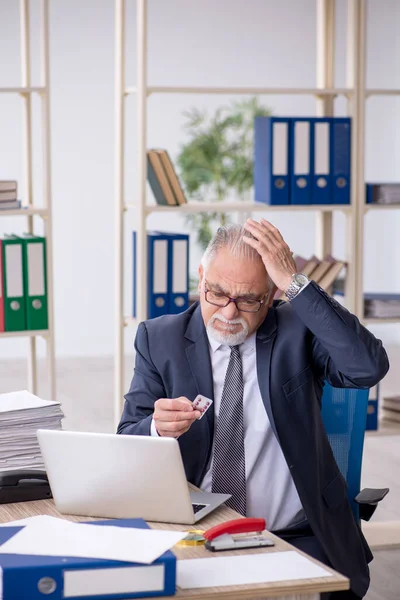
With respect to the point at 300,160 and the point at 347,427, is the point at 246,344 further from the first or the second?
the point at 300,160

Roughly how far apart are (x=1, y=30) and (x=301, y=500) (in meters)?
6.48

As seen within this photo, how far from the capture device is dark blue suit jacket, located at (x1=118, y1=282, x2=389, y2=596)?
2271 millimetres

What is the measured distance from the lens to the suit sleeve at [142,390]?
2.33 meters

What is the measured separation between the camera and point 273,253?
2.28 metres

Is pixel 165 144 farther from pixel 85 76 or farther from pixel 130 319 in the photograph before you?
pixel 130 319

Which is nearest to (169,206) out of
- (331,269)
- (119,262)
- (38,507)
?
(119,262)

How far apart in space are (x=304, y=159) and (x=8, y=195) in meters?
1.39

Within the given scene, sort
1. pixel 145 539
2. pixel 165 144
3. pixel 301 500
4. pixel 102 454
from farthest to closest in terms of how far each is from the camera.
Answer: pixel 165 144 → pixel 301 500 → pixel 102 454 → pixel 145 539

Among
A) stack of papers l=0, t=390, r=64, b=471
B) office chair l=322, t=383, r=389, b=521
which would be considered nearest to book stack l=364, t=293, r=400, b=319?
office chair l=322, t=383, r=389, b=521

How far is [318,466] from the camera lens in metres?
2.31

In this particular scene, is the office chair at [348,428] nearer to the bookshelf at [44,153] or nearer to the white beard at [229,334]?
the white beard at [229,334]

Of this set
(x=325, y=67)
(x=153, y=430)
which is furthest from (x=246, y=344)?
(x=325, y=67)

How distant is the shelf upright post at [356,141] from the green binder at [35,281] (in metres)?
1.46

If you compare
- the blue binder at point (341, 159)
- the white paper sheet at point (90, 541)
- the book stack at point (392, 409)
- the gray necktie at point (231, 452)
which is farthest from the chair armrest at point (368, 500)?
the blue binder at point (341, 159)
